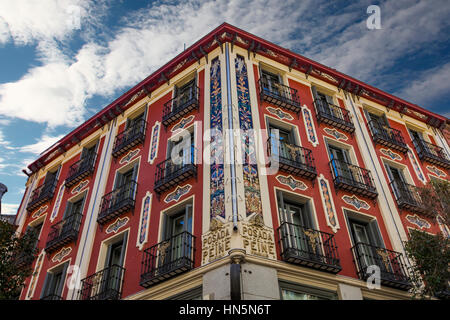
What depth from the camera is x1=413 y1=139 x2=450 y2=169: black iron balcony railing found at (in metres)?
21.0

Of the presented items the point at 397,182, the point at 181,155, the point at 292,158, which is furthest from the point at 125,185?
the point at 397,182

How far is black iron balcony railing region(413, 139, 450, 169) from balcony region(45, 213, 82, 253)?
54.6ft

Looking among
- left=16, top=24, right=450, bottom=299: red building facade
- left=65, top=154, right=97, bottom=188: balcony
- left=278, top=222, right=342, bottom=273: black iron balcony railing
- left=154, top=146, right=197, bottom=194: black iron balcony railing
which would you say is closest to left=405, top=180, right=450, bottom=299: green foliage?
left=16, top=24, right=450, bottom=299: red building facade

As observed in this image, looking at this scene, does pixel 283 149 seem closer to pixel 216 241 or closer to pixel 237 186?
pixel 237 186

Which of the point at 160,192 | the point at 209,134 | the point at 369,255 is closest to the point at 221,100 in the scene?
the point at 209,134

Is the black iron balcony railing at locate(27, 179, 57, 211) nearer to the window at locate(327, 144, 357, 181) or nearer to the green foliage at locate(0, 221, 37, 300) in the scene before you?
the green foliage at locate(0, 221, 37, 300)

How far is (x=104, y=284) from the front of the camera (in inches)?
591

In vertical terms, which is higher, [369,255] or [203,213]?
[203,213]

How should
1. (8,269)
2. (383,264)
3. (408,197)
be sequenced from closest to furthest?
(8,269) → (383,264) → (408,197)

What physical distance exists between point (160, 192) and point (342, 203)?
6806 millimetres

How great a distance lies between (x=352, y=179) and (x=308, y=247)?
15.3 feet
